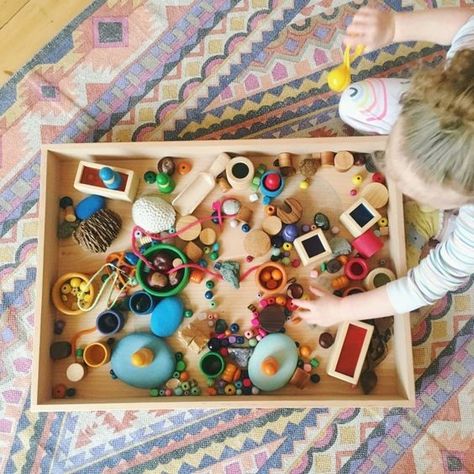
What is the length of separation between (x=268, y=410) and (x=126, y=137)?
1.82ft

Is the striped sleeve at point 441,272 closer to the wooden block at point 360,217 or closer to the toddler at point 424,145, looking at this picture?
the toddler at point 424,145

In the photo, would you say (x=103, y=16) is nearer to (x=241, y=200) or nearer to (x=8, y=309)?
(x=241, y=200)

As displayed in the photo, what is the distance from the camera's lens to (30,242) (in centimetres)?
99

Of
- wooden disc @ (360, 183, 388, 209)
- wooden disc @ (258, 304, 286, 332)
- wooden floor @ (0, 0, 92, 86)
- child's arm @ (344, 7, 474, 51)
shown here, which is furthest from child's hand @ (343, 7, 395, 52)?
wooden floor @ (0, 0, 92, 86)

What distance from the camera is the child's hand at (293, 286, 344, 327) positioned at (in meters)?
0.83

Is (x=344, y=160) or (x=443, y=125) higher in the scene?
(x=443, y=125)

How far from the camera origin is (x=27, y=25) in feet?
3.48

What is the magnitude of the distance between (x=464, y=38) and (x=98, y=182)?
23.3 inches

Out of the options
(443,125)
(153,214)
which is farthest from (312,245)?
(443,125)

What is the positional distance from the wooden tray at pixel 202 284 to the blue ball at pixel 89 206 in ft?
0.08

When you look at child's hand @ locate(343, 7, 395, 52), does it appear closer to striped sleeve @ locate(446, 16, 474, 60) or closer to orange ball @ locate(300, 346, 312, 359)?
striped sleeve @ locate(446, 16, 474, 60)

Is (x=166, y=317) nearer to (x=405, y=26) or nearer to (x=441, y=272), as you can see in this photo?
(x=441, y=272)

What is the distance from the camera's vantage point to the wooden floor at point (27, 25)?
3.44ft

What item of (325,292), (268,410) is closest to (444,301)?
(325,292)
